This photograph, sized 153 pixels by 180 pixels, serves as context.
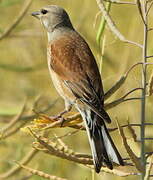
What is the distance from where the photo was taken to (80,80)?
3725 mm

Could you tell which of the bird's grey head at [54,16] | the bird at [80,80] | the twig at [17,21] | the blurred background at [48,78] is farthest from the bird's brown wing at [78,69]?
the blurred background at [48,78]

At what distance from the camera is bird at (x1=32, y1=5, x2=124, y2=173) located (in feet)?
10.1

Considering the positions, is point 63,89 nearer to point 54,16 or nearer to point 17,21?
point 17,21

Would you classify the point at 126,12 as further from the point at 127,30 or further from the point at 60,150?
the point at 60,150

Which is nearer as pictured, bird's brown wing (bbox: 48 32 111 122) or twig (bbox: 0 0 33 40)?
bird's brown wing (bbox: 48 32 111 122)

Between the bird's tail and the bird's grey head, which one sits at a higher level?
the bird's grey head

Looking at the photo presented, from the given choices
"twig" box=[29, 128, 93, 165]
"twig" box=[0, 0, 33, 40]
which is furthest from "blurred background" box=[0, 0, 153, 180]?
"twig" box=[29, 128, 93, 165]

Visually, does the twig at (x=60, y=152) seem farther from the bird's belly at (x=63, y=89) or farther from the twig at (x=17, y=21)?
the twig at (x=17, y=21)

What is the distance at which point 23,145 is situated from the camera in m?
4.93

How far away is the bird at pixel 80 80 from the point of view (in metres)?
3.08

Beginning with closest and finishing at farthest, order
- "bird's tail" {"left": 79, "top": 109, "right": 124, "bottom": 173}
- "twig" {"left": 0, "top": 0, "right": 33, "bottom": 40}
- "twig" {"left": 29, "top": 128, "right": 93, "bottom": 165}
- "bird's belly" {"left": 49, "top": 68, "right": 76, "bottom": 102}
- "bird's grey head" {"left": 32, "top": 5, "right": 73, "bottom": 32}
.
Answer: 1. "twig" {"left": 29, "top": 128, "right": 93, "bottom": 165}
2. "bird's tail" {"left": 79, "top": 109, "right": 124, "bottom": 173}
3. "bird's belly" {"left": 49, "top": 68, "right": 76, "bottom": 102}
4. "twig" {"left": 0, "top": 0, "right": 33, "bottom": 40}
5. "bird's grey head" {"left": 32, "top": 5, "right": 73, "bottom": 32}

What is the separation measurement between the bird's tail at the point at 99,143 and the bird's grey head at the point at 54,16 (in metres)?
1.32

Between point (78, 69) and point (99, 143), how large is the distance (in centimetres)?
75

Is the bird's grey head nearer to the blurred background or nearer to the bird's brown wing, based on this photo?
the blurred background
